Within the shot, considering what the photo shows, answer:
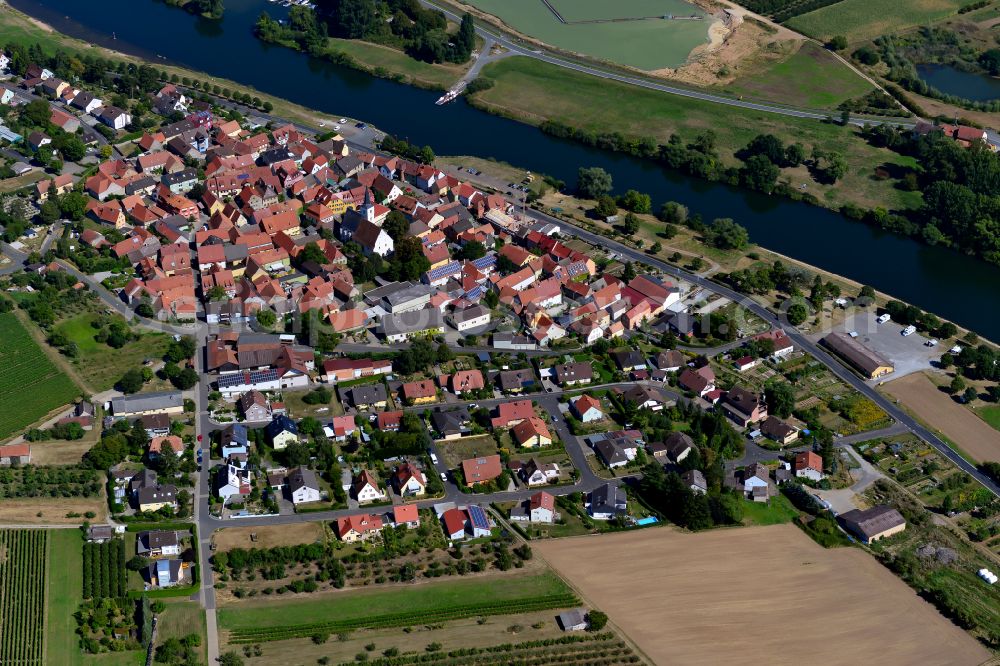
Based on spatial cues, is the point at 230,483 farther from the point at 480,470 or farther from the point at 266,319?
the point at 266,319

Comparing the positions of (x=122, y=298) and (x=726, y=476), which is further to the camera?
(x=122, y=298)

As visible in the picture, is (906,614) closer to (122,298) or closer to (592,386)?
(592,386)

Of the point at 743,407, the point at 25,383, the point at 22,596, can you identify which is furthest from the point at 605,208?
the point at 22,596

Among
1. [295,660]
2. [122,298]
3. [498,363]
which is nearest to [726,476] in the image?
[498,363]

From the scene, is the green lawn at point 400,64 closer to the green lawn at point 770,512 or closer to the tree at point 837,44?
the tree at point 837,44

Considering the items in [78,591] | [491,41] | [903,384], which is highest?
[491,41]
